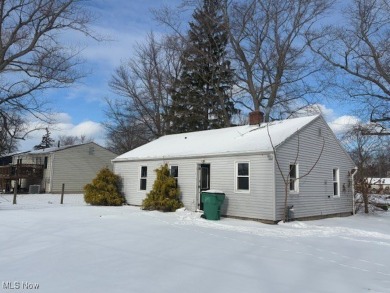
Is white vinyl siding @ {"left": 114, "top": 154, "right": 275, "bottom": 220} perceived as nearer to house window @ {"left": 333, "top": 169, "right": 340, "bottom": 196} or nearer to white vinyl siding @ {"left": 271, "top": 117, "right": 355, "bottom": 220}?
white vinyl siding @ {"left": 271, "top": 117, "right": 355, "bottom": 220}

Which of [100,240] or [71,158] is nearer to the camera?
[100,240]

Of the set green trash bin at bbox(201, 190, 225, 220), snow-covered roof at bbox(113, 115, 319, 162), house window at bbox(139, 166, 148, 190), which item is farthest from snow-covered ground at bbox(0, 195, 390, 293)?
house window at bbox(139, 166, 148, 190)

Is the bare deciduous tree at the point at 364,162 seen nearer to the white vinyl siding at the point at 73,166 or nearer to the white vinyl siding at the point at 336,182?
the white vinyl siding at the point at 336,182

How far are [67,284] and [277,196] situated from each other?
9367mm

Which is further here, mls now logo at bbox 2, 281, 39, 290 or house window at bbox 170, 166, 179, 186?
house window at bbox 170, 166, 179, 186

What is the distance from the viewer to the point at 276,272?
19.7 feet

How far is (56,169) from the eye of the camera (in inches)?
1267

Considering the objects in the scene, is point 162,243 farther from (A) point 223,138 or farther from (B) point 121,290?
(A) point 223,138

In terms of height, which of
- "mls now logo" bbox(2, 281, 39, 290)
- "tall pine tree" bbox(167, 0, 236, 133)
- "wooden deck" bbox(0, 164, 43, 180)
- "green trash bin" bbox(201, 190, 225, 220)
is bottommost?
"mls now logo" bbox(2, 281, 39, 290)

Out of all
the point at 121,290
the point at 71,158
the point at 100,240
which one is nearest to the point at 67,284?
the point at 121,290

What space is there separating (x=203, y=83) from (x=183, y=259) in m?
26.1

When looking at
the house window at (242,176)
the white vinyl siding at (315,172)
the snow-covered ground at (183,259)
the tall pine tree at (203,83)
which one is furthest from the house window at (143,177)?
the tall pine tree at (203,83)

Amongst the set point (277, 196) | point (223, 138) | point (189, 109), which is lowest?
point (277, 196)

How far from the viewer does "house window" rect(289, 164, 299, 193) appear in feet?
46.5
